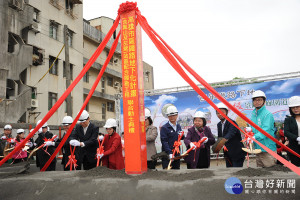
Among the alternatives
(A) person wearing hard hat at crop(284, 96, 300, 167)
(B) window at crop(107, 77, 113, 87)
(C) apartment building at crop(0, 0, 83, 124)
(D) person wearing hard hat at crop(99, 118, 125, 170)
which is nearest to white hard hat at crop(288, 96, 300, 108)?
(A) person wearing hard hat at crop(284, 96, 300, 167)

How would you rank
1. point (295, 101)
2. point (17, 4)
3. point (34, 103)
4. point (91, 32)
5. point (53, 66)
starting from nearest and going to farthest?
point (295, 101) < point (17, 4) < point (34, 103) < point (53, 66) < point (91, 32)

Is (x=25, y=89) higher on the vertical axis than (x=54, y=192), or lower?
higher

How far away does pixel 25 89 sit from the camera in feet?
47.2

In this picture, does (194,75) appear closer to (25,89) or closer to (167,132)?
(167,132)

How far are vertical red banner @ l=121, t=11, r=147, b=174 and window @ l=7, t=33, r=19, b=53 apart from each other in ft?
42.9

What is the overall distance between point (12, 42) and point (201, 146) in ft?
46.4

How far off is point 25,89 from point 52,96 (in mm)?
2776

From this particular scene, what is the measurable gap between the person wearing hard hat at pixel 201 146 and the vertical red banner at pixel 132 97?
119 cm

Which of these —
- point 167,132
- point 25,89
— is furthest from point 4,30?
point 167,132

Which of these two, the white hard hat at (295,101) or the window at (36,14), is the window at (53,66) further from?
the white hard hat at (295,101)

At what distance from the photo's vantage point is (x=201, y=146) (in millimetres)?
4324

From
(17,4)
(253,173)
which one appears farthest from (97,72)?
(253,173)

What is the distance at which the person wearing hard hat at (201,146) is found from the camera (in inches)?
170

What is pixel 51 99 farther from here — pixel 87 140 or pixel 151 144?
pixel 151 144
